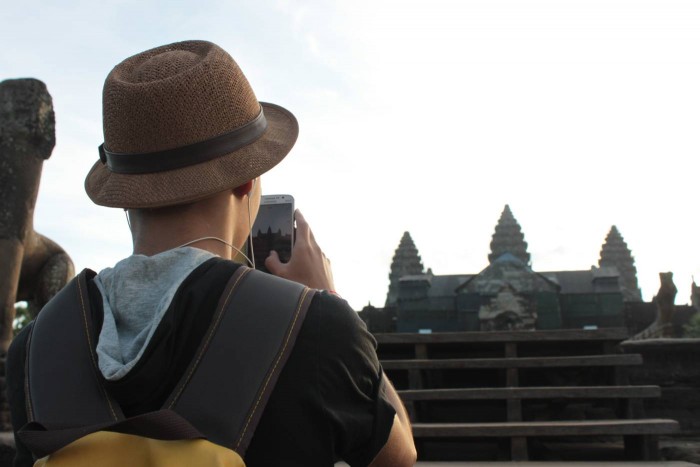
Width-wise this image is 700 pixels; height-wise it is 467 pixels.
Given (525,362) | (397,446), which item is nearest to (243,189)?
(397,446)

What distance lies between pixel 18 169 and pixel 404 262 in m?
40.1

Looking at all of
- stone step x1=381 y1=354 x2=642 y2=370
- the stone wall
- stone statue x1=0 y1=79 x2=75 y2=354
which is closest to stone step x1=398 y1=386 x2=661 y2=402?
stone step x1=381 y1=354 x2=642 y2=370

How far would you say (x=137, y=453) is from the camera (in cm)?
106

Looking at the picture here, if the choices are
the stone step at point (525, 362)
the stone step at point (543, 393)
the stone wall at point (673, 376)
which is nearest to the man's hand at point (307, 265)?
the stone step at point (543, 393)

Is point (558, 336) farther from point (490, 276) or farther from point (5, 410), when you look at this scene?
point (490, 276)

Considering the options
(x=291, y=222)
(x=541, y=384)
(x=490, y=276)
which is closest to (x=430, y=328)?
(x=490, y=276)

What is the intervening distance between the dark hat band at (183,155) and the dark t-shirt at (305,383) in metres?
0.20

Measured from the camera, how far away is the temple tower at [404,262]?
44356 mm

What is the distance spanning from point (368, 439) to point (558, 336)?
13.0 ft

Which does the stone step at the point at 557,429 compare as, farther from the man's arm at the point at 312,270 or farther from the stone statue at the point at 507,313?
the stone statue at the point at 507,313

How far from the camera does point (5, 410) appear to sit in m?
5.02

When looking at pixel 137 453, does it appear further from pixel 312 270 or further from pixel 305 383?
pixel 312 270

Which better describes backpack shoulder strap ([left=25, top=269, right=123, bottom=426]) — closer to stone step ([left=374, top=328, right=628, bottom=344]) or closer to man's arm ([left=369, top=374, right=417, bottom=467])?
man's arm ([left=369, top=374, right=417, bottom=467])

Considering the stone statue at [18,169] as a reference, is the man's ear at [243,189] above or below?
below
